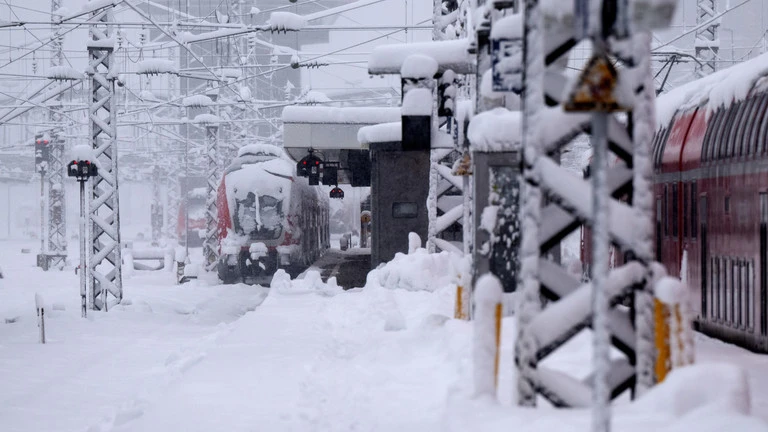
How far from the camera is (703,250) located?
11.7m

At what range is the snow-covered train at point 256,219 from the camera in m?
31.0

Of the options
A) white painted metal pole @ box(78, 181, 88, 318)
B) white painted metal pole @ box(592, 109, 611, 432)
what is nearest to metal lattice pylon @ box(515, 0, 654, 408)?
white painted metal pole @ box(592, 109, 611, 432)

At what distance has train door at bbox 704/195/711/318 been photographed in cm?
1158

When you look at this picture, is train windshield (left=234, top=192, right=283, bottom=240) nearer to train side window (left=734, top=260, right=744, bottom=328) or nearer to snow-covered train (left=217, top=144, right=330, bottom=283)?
snow-covered train (left=217, top=144, right=330, bottom=283)

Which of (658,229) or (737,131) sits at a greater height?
(737,131)

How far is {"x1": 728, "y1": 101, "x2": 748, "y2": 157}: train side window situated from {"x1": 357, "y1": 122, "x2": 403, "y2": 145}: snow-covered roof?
1246 centimetres

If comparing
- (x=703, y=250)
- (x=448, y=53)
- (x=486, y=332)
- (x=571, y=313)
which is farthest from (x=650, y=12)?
(x=448, y=53)

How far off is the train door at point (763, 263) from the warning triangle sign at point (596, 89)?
21.4 feet

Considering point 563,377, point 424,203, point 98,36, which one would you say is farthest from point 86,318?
point 563,377

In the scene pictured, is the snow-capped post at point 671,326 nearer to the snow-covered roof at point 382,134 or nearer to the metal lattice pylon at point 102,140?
the metal lattice pylon at point 102,140

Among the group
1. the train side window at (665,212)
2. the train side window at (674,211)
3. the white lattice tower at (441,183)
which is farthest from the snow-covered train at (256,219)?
the train side window at (674,211)

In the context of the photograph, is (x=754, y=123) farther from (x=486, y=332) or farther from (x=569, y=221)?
(x=486, y=332)

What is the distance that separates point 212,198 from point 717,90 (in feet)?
78.9

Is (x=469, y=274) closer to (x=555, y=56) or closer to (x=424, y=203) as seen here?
(x=555, y=56)
